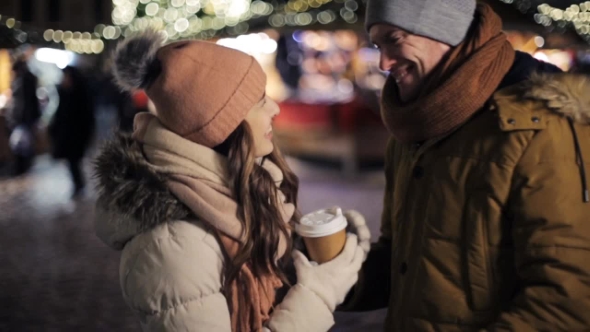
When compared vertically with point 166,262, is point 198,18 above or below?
below

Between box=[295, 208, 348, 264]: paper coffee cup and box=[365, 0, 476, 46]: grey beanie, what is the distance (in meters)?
0.56

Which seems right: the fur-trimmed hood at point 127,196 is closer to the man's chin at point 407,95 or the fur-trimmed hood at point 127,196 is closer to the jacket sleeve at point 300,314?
the jacket sleeve at point 300,314

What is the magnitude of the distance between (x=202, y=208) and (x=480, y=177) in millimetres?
713

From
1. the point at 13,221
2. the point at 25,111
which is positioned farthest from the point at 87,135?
the point at 13,221

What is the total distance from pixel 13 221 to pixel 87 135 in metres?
2.96

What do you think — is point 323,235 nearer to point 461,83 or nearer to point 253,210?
point 253,210

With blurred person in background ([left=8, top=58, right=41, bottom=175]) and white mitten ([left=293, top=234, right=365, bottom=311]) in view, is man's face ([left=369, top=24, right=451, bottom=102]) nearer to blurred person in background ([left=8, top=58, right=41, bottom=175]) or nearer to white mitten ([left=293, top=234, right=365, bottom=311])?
white mitten ([left=293, top=234, right=365, bottom=311])

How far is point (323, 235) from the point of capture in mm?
1808

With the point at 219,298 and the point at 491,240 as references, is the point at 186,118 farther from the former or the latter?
the point at 491,240

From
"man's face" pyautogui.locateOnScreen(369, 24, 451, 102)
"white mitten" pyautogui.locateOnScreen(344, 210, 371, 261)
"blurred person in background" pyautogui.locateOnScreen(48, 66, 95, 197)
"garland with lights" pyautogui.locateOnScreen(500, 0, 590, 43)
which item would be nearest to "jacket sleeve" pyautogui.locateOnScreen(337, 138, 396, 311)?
"white mitten" pyautogui.locateOnScreen(344, 210, 371, 261)

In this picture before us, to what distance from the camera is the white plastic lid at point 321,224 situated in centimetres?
180

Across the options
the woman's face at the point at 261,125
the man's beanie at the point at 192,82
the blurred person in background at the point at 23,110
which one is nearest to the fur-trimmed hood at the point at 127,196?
the man's beanie at the point at 192,82

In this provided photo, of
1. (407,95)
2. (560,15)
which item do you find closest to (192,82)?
(407,95)

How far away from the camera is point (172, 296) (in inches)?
65.3
